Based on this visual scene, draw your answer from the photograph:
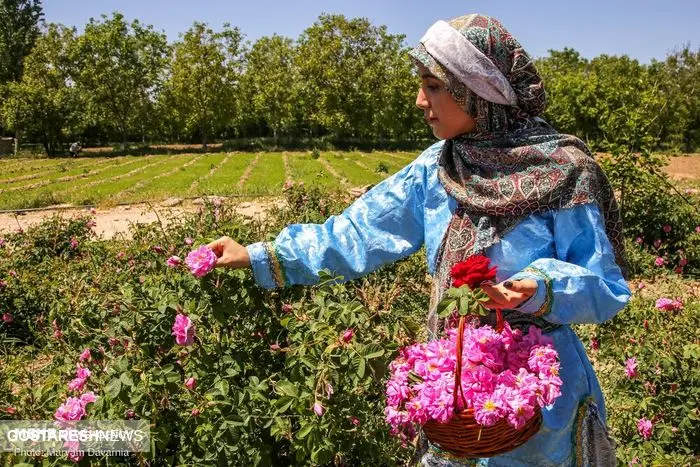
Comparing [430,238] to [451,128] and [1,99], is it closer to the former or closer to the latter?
[451,128]

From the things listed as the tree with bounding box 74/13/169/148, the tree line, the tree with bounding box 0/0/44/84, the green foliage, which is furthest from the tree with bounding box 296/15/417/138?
the green foliage

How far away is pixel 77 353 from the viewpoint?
2.55 meters

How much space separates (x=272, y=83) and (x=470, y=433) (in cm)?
3937

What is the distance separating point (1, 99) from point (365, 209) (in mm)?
37320

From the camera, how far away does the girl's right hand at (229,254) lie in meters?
1.80

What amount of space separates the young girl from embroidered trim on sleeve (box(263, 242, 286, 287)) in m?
0.14

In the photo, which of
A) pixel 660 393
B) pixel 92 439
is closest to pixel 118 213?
pixel 92 439

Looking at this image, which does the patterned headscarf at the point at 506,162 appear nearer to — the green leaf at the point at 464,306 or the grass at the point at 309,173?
the green leaf at the point at 464,306

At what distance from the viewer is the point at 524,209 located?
1555 millimetres

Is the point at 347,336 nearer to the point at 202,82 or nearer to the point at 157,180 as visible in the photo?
the point at 157,180

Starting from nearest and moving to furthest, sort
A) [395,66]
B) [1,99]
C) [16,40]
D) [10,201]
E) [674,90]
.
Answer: [10,201]
[1,99]
[674,90]
[395,66]
[16,40]

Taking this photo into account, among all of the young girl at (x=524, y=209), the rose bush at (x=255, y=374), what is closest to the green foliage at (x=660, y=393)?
the rose bush at (x=255, y=374)

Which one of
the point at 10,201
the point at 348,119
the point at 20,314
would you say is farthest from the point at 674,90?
the point at 20,314

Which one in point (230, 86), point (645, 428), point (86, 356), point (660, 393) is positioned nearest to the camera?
point (86, 356)
